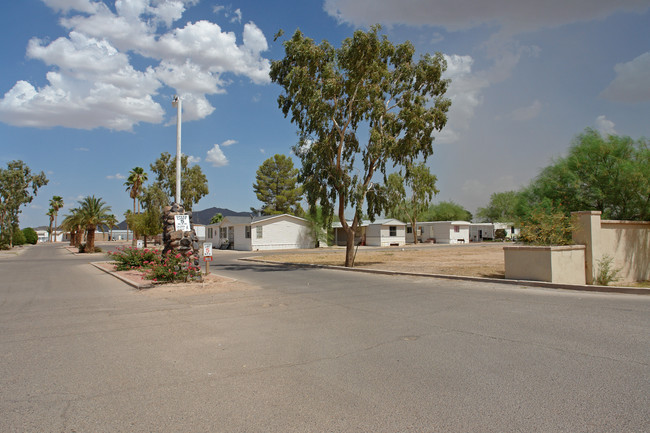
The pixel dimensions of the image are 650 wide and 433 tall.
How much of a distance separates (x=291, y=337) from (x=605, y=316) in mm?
6048

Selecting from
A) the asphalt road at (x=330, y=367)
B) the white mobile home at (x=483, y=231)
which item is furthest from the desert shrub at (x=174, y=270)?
the white mobile home at (x=483, y=231)

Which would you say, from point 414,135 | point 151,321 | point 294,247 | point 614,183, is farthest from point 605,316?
point 294,247

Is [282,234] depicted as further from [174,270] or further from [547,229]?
[547,229]

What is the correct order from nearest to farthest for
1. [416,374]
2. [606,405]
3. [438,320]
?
[606,405] → [416,374] → [438,320]

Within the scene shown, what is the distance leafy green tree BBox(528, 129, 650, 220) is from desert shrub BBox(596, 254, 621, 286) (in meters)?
2.43

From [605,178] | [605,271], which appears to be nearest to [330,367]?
[605,271]

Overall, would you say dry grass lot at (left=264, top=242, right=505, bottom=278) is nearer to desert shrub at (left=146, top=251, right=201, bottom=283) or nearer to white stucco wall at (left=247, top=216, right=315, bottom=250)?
desert shrub at (left=146, top=251, right=201, bottom=283)

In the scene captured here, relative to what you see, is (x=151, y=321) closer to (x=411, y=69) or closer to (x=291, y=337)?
(x=291, y=337)

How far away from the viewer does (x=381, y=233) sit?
5519 cm

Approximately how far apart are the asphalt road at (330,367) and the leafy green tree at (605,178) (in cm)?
749

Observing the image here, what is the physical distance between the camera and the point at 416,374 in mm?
5109

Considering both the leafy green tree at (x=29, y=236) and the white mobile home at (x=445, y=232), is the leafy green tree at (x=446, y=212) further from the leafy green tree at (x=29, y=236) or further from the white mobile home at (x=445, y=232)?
the leafy green tree at (x=29, y=236)

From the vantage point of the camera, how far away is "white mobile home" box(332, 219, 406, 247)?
55.2m

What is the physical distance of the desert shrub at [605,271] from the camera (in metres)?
13.6
